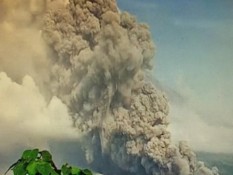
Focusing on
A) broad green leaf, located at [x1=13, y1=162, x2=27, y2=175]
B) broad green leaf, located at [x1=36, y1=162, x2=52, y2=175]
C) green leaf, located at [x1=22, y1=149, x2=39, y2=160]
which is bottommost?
broad green leaf, located at [x1=13, y1=162, x2=27, y2=175]

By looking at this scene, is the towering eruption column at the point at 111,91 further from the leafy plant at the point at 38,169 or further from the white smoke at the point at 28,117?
the leafy plant at the point at 38,169

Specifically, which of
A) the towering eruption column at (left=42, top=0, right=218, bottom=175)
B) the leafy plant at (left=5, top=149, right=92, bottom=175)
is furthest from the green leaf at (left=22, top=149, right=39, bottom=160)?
the towering eruption column at (left=42, top=0, right=218, bottom=175)

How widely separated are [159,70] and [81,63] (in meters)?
0.56

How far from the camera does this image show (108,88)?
392 cm

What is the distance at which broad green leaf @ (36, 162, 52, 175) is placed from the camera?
144 centimetres

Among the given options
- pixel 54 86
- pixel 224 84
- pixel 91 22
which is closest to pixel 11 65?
pixel 54 86

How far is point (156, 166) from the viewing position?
12.7ft

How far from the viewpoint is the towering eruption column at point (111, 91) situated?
386 cm

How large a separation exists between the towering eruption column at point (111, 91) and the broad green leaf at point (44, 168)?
2414 millimetres

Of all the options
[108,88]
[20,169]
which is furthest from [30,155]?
[108,88]

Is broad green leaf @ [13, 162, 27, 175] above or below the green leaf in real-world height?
below

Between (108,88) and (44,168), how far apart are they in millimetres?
2486

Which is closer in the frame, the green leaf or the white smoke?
the green leaf

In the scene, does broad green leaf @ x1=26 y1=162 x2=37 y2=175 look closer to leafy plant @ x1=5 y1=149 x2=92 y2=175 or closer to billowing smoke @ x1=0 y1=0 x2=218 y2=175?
leafy plant @ x1=5 y1=149 x2=92 y2=175
